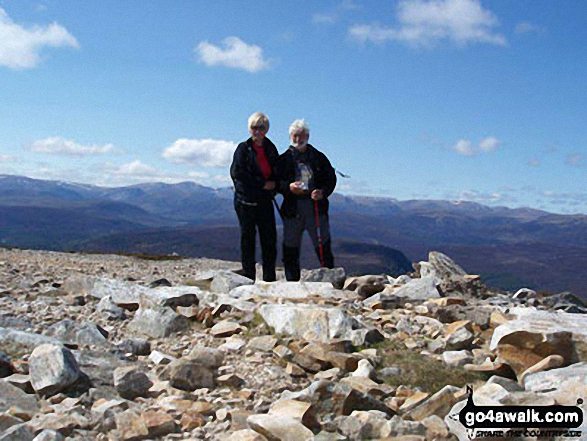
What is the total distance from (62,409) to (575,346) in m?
5.48

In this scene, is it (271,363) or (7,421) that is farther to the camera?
(271,363)

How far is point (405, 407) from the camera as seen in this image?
487cm

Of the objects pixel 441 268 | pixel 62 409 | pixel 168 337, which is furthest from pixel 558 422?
pixel 441 268

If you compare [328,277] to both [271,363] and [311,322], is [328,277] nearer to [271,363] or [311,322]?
[311,322]

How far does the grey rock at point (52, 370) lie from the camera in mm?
4887

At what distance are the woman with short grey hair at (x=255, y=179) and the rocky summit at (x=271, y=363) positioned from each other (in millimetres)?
1878

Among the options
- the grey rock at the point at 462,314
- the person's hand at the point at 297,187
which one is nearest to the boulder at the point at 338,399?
the grey rock at the point at 462,314

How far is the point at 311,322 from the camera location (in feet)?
23.4

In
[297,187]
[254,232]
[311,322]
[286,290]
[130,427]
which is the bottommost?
[130,427]

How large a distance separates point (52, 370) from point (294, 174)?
21.9 feet

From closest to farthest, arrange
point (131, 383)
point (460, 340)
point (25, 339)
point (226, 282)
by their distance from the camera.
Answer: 1. point (131, 383)
2. point (25, 339)
3. point (460, 340)
4. point (226, 282)

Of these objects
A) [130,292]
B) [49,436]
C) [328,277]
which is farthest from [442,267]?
[49,436]

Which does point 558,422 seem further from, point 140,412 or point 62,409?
point 62,409

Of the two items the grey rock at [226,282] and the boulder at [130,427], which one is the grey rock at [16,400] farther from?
the grey rock at [226,282]
